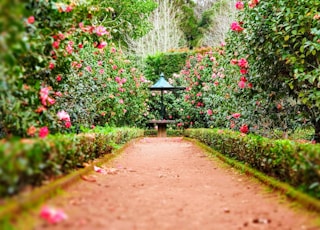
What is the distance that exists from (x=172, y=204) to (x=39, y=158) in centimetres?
149

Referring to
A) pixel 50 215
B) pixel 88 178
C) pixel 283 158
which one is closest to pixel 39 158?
pixel 50 215

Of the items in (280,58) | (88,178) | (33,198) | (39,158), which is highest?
(280,58)

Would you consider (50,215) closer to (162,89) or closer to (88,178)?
(88,178)

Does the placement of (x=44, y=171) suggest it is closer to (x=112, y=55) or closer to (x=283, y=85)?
(x=283, y=85)

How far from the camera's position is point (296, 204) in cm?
388

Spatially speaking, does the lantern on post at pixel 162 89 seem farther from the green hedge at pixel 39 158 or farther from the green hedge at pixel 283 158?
the green hedge at pixel 39 158

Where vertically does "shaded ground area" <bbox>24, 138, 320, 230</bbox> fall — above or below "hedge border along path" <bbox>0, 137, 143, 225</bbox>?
below

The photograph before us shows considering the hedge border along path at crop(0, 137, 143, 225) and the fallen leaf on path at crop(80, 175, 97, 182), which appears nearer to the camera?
the hedge border along path at crop(0, 137, 143, 225)

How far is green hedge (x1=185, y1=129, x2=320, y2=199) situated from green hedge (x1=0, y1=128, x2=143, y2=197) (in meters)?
2.27

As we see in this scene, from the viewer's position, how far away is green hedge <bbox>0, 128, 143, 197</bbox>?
2.67 m

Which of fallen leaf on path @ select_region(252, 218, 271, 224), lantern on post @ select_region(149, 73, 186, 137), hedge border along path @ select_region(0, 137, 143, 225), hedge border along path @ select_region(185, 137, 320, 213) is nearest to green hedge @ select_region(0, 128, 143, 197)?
hedge border along path @ select_region(0, 137, 143, 225)

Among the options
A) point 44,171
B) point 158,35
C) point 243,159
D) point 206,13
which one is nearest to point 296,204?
point 44,171

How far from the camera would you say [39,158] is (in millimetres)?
3160

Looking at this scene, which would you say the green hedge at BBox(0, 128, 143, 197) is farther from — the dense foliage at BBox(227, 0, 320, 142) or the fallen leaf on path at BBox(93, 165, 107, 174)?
the dense foliage at BBox(227, 0, 320, 142)
